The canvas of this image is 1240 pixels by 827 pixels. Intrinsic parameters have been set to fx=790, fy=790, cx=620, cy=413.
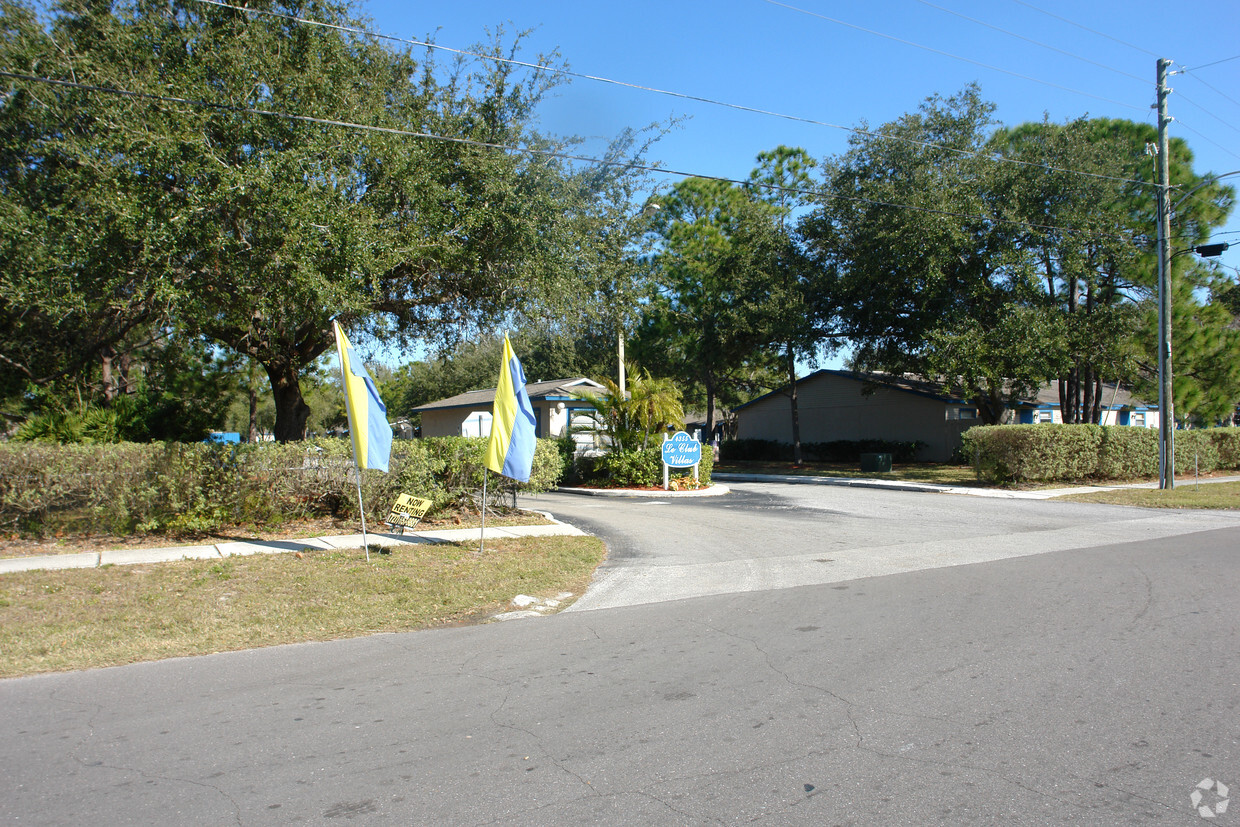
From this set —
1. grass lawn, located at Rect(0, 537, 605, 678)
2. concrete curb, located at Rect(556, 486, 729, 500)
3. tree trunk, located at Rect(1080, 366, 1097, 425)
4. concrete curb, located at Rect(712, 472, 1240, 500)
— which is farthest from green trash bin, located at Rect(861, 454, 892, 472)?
grass lawn, located at Rect(0, 537, 605, 678)

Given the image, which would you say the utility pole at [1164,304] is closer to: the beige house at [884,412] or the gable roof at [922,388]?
the gable roof at [922,388]

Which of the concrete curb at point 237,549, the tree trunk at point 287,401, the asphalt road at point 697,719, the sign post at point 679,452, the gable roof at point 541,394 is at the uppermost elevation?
the gable roof at point 541,394

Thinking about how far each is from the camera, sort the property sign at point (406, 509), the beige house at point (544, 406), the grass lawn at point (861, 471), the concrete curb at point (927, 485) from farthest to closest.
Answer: the beige house at point (544, 406) → the grass lawn at point (861, 471) → the concrete curb at point (927, 485) → the property sign at point (406, 509)

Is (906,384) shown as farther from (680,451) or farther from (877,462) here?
(680,451)

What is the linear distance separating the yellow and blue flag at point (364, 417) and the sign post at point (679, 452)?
12.5 metres

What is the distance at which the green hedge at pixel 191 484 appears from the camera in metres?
10.6

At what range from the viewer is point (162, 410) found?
58.4 feet

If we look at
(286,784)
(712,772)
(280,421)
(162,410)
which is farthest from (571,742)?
(162,410)

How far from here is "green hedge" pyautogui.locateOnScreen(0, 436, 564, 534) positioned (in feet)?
34.9

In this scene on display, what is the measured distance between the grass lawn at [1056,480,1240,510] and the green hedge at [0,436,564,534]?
15931mm

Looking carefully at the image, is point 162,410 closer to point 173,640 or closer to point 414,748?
point 173,640
